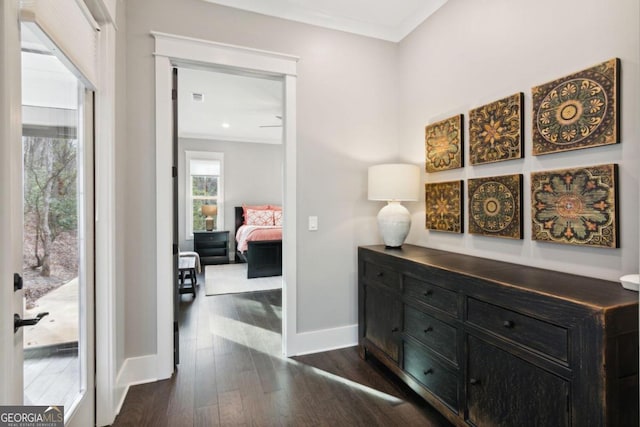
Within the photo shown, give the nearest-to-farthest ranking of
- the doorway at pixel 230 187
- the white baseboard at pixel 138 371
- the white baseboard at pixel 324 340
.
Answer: the white baseboard at pixel 138 371 → the white baseboard at pixel 324 340 → the doorway at pixel 230 187

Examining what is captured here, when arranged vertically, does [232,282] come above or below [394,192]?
below

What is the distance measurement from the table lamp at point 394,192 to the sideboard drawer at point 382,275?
0.79 ft

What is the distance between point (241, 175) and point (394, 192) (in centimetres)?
549

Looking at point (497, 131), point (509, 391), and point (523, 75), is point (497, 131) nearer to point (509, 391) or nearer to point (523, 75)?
point (523, 75)

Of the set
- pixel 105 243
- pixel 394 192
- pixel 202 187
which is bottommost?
pixel 105 243

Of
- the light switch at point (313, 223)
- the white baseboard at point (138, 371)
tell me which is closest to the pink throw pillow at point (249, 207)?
the light switch at point (313, 223)

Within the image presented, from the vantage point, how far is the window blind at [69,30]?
106 centimetres

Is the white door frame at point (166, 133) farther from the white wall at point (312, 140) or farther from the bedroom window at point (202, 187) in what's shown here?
the bedroom window at point (202, 187)

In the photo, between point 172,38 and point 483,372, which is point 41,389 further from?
point 172,38

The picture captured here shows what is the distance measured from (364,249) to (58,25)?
2227 mm

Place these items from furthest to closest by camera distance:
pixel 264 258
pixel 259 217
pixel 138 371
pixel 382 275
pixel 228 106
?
pixel 259 217
pixel 264 258
pixel 228 106
pixel 382 275
pixel 138 371

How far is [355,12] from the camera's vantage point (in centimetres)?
262

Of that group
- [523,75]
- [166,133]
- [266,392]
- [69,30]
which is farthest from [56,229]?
[523,75]

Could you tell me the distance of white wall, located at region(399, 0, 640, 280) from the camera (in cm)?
140
